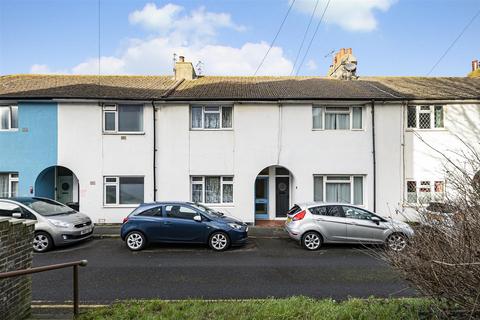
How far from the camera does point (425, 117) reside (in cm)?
1394

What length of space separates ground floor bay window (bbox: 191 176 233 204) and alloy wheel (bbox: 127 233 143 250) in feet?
14.3

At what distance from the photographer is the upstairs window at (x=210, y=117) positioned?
13680 millimetres

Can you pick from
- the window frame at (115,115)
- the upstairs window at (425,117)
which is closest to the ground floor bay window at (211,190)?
the window frame at (115,115)

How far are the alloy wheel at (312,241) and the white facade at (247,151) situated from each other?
12.7 ft

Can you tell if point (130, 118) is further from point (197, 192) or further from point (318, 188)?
point (318, 188)

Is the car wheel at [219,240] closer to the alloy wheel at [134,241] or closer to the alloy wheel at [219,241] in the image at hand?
the alloy wheel at [219,241]

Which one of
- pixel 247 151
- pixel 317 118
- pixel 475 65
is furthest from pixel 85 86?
pixel 475 65

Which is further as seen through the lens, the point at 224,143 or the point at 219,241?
the point at 224,143

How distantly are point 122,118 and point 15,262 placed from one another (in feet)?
32.6

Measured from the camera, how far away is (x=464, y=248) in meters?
3.01

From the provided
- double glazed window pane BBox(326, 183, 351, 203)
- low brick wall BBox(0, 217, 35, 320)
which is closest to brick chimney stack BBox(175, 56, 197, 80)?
double glazed window pane BBox(326, 183, 351, 203)

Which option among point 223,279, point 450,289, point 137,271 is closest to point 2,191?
point 137,271

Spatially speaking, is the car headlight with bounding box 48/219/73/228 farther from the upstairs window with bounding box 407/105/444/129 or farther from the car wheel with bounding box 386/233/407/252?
the upstairs window with bounding box 407/105/444/129

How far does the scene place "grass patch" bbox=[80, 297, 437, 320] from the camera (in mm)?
4117
